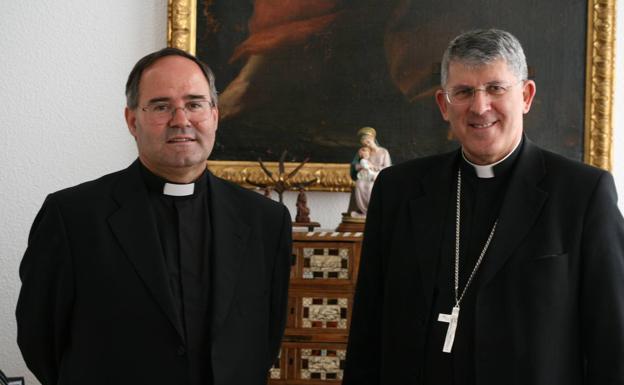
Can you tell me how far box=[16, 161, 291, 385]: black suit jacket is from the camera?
2.44 meters

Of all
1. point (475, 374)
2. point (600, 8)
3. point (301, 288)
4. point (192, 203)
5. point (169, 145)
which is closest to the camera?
point (475, 374)

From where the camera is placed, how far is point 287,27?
16.1 feet

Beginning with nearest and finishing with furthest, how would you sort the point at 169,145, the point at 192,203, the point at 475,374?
the point at 475,374 < the point at 169,145 < the point at 192,203

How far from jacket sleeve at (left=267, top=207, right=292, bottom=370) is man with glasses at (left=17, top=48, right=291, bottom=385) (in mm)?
107

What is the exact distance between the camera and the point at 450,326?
7.63ft

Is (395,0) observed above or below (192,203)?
above

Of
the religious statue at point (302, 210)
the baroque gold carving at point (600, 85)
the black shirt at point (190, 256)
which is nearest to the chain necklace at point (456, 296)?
the black shirt at point (190, 256)

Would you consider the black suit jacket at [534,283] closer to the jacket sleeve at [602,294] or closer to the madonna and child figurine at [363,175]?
the jacket sleeve at [602,294]

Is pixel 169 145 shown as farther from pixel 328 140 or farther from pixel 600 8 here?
pixel 600 8

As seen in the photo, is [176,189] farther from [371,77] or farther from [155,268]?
[371,77]

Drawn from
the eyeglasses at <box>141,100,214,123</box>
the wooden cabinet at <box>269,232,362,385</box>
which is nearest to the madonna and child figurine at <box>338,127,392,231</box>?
the wooden cabinet at <box>269,232,362,385</box>

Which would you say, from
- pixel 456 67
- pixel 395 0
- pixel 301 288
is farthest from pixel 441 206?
pixel 395 0

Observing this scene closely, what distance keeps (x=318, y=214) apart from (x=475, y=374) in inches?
108

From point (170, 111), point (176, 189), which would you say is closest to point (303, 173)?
point (176, 189)
